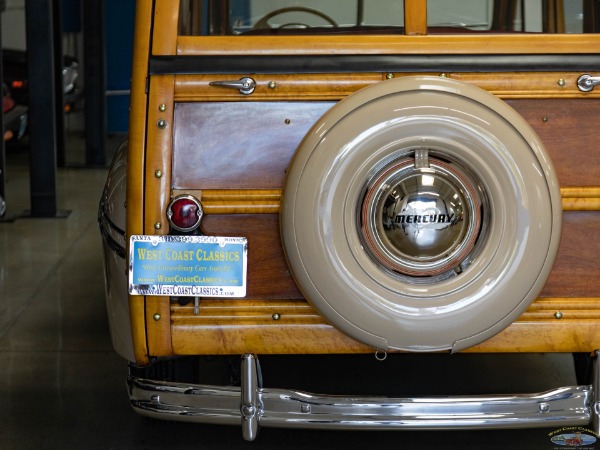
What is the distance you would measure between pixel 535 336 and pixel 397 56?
0.89 meters

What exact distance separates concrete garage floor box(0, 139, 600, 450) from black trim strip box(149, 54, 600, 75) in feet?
4.54

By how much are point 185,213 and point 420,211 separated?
659 millimetres

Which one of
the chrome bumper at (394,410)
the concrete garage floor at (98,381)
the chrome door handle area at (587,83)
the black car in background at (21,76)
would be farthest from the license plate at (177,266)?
the black car in background at (21,76)

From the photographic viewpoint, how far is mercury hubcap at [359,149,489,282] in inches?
100

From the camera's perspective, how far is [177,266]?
264cm

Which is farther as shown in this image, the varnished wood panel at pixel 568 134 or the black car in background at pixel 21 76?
the black car in background at pixel 21 76

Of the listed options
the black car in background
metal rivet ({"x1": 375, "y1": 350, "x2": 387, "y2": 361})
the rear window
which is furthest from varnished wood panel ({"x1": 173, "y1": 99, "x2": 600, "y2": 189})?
the black car in background

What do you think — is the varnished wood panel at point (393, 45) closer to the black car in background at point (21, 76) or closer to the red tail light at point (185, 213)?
the red tail light at point (185, 213)

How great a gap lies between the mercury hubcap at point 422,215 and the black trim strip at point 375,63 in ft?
0.94

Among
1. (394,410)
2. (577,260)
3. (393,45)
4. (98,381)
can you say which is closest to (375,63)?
(393,45)

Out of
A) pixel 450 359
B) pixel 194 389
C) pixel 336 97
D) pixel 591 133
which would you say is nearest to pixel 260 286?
pixel 194 389

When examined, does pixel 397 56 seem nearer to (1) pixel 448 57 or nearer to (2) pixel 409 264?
(1) pixel 448 57

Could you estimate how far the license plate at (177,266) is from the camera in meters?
2.64

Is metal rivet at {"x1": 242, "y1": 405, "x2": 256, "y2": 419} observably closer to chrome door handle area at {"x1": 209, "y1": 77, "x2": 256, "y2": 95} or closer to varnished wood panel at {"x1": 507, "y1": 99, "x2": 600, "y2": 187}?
chrome door handle area at {"x1": 209, "y1": 77, "x2": 256, "y2": 95}
